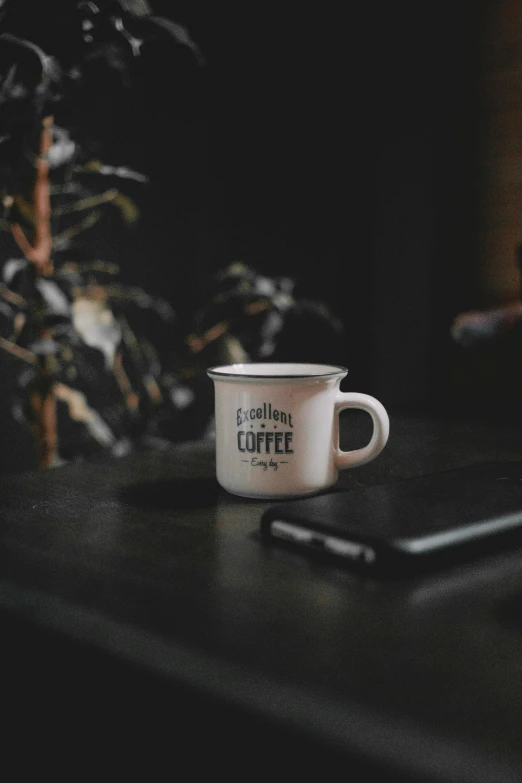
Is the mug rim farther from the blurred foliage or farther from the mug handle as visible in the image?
the blurred foliage

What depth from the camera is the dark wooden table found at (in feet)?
1.13

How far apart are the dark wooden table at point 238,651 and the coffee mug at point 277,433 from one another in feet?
0.10

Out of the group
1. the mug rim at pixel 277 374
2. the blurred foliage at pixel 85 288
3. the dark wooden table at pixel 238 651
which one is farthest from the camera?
the blurred foliage at pixel 85 288

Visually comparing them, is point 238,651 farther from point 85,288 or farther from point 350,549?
point 85,288

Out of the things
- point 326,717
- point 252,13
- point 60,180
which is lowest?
point 326,717

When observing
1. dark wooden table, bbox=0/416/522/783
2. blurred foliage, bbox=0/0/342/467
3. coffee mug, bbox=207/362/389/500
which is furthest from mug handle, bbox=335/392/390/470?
blurred foliage, bbox=0/0/342/467

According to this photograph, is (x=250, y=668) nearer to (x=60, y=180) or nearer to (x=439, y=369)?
(x=60, y=180)

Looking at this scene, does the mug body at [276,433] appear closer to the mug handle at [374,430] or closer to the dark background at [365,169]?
the mug handle at [374,430]

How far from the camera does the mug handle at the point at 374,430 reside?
72cm

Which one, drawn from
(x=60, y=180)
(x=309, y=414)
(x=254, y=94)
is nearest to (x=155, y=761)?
(x=309, y=414)

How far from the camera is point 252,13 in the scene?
8.21 feet

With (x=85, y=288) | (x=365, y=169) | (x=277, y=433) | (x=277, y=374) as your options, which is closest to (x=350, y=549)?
(x=277, y=433)

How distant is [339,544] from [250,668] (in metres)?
0.16

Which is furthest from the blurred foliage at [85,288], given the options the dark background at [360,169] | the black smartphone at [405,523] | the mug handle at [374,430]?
the black smartphone at [405,523]
